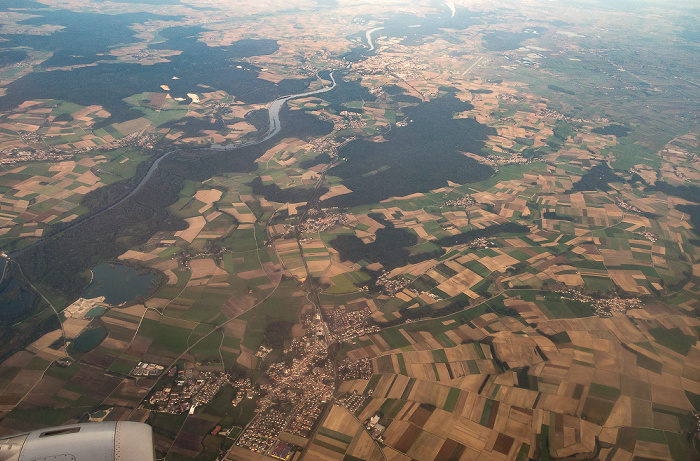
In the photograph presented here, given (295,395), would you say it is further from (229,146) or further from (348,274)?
(229,146)

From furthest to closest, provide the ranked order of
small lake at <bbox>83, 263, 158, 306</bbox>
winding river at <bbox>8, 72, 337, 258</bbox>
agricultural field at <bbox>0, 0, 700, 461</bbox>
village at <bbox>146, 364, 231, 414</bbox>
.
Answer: winding river at <bbox>8, 72, 337, 258</bbox>
small lake at <bbox>83, 263, 158, 306</bbox>
village at <bbox>146, 364, 231, 414</bbox>
agricultural field at <bbox>0, 0, 700, 461</bbox>

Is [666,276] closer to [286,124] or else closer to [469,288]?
[469,288]

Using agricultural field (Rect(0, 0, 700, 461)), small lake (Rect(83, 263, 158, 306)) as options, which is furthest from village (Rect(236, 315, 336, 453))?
small lake (Rect(83, 263, 158, 306))

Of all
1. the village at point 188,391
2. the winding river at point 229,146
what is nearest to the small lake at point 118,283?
the winding river at point 229,146

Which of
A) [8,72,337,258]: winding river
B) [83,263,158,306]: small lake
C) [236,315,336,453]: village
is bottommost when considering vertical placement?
[83,263,158,306]: small lake

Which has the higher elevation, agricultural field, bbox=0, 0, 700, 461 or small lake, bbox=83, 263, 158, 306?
agricultural field, bbox=0, 0, 700, 461

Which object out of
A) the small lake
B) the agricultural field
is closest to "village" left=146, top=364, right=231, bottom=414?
the agricultural field

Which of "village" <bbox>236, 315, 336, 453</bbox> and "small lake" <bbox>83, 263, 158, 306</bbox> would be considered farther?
"small lake" <bbox>83, 263, 158, 306</bbox>

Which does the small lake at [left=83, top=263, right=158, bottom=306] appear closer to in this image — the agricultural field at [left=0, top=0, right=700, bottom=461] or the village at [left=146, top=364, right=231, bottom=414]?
the agricultural field at [left=0, top=0, right=700, bottom=461]

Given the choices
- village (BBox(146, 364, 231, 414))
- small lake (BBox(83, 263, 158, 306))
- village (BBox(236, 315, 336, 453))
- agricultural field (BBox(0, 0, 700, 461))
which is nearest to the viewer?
village (BBox(236, 315, 336, 453))
